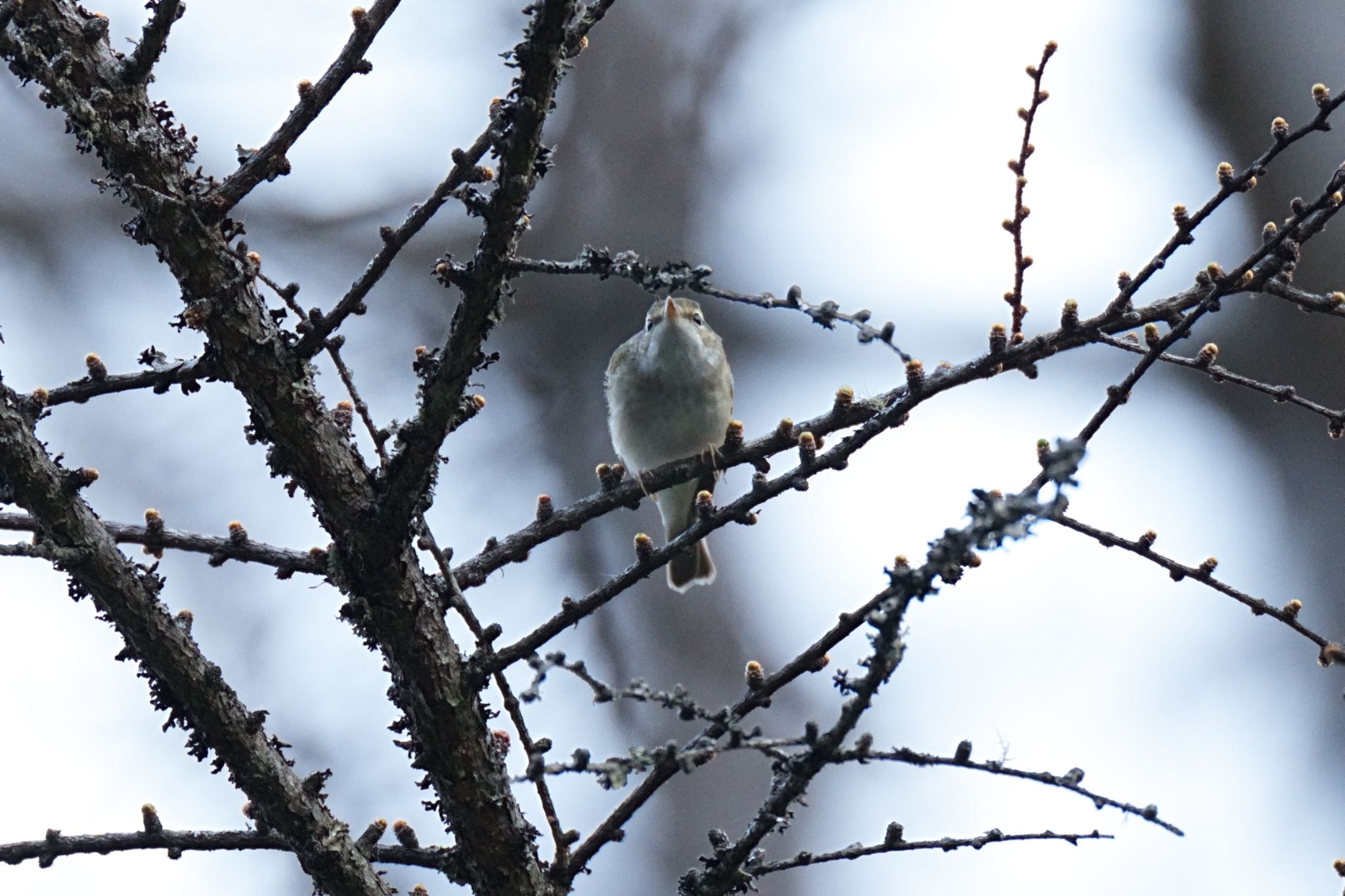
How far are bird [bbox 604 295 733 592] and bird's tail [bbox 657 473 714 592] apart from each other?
0.12 m

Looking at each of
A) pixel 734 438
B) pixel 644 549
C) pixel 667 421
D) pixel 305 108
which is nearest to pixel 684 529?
pixel 667 421

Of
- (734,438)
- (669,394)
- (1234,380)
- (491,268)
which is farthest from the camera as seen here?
(669,394)

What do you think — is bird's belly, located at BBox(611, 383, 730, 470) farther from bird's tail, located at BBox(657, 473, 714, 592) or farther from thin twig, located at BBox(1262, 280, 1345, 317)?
thin twig, located at BBox(1262, 280, 1345, 317)

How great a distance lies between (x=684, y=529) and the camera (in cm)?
472

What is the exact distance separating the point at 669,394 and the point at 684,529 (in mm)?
621

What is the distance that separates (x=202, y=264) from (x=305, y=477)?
350 millimetres

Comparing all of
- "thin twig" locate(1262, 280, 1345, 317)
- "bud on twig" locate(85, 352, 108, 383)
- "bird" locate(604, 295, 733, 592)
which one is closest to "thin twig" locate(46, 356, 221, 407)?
"bud on twig" locate(85, 352, 108, 383)

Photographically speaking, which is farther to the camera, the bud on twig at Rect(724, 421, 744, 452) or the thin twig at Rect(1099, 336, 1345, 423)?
the bud on twig at Rect(724, 421, 744, 452)

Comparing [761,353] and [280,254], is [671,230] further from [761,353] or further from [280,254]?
[280,254]

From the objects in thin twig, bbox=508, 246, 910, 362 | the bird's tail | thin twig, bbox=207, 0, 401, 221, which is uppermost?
the bird's tail

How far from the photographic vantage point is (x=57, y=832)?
1.97 meters

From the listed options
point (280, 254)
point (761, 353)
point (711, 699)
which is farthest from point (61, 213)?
point (711, 699)

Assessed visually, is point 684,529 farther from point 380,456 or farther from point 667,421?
point 380,456

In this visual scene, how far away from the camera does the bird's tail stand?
A: 185 inches
